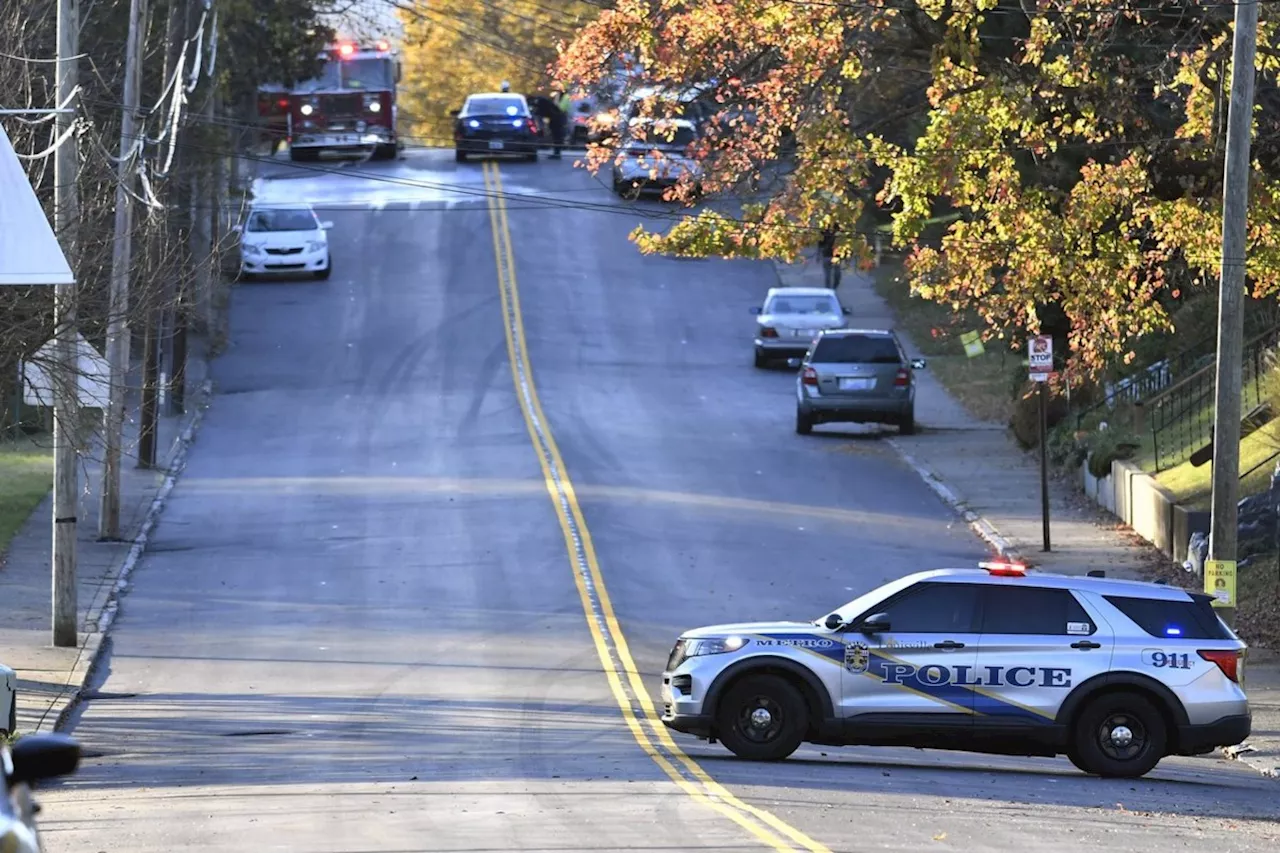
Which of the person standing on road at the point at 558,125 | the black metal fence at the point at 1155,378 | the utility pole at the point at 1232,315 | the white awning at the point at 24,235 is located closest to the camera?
the white awning at the point at 24,235

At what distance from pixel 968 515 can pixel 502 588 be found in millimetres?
7910

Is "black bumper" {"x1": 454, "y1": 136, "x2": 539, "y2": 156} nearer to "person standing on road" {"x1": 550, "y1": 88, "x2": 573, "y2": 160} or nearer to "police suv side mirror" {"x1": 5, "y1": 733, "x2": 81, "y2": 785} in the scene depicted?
"person standing on road" {"x1": 550, "y1": 88, "x2": 573, "y2": 160}

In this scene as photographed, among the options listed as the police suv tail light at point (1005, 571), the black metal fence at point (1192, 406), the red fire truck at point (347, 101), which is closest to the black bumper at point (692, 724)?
the police suv tail light at point (1005, 571)

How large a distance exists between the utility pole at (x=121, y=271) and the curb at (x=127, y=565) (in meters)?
0.64

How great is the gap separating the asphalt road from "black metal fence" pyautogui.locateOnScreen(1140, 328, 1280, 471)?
3.38m

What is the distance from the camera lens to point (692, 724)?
15695 millimetres

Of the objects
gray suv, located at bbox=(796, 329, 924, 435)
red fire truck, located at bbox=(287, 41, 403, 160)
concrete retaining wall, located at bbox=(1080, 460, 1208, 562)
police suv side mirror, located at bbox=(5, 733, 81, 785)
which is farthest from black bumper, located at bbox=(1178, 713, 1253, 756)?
red fire truck, located at bbox=(287, 41, 403, 160)

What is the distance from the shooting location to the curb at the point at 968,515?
87.2ft

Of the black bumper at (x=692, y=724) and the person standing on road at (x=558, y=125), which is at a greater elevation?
the person standing on road at (x=558, y=125)

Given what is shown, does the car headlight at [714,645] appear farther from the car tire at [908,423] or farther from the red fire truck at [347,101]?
the red fire truck at [347,101]

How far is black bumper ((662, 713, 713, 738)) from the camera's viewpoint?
51.3 ft

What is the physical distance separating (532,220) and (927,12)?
1501 inches

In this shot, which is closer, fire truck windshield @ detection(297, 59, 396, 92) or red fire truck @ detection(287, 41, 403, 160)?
fire truck windshield @ detection(297, 59, 396, 92)

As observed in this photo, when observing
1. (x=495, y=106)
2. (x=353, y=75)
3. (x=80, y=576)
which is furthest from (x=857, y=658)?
(x=495, y=106)
